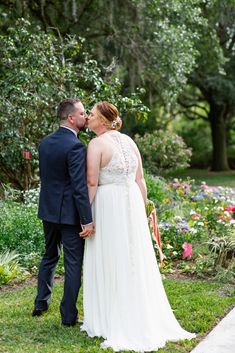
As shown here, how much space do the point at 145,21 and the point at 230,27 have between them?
22.3ft

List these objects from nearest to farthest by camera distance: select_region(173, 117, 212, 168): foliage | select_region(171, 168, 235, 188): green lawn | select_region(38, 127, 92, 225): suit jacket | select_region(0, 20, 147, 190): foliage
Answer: select_region(38, 127, 92, 225): suit jacket, select_region(0, 20, 147, 190): foliage, select_region(171, 168, 235, 188): green lawn, select_region(173, 117, 212, 168): foliage

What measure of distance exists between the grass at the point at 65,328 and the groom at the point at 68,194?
0.85 feet

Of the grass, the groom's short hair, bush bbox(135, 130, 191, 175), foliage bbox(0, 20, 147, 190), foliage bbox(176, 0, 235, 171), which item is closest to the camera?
the grass

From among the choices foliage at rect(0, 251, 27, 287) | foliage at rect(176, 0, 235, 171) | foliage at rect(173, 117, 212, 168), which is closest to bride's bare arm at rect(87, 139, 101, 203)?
foliage at rect(0, 251, 27, 287)

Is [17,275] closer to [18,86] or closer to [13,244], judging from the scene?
[13,244]

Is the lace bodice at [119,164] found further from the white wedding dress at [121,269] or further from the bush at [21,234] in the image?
the bush at [21,234]

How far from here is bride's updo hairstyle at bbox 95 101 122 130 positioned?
14.8ft

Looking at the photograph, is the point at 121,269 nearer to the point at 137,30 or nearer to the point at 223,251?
the point at 223,251

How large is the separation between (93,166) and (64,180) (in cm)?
30

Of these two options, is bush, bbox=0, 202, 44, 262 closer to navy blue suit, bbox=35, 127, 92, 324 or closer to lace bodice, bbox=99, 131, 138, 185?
navy blue suit, bbox=35, 127, 92, 324

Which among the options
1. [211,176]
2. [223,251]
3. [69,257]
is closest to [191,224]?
[223,251]

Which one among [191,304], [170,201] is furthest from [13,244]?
[170,201]

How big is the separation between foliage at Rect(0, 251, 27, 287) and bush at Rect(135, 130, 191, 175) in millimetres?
7564

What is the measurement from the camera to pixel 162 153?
45.8 feet
